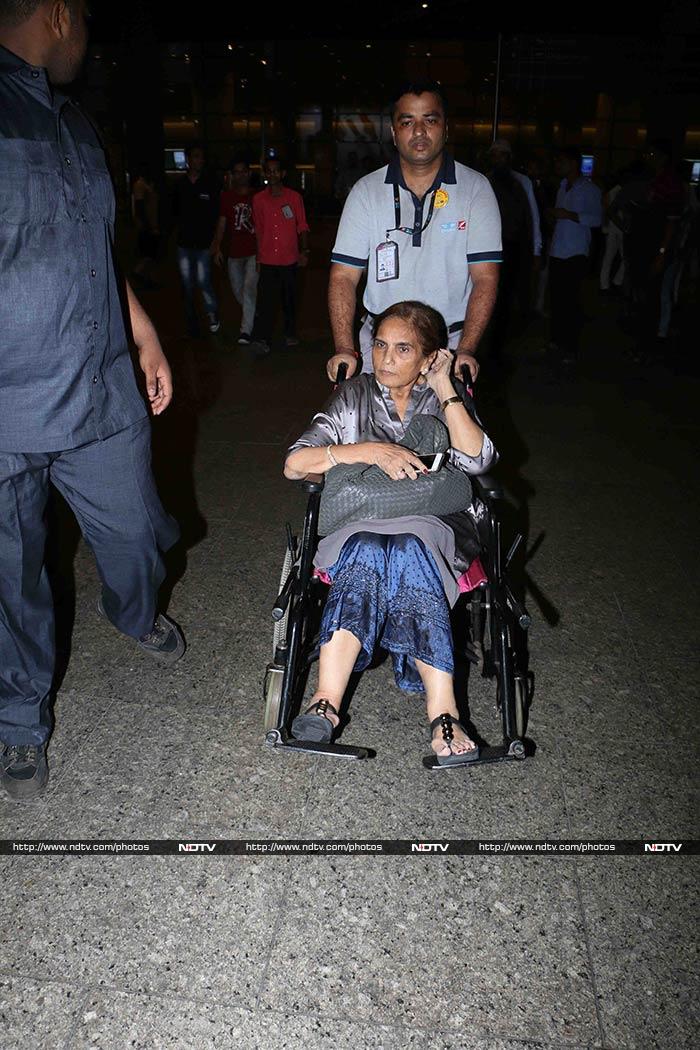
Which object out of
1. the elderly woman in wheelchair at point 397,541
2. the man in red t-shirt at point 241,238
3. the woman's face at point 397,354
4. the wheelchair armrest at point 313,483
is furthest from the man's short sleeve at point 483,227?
the man in red t-shirt at point 241,238

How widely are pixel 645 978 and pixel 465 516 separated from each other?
58.4 inches

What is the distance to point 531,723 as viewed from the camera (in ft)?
9.75

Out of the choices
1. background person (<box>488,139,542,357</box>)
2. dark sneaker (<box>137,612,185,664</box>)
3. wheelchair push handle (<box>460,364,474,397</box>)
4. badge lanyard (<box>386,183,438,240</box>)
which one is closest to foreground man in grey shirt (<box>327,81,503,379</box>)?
badge lanyard (<box>386,183,438,240</box>)

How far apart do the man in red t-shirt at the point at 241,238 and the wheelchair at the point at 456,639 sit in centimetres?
640

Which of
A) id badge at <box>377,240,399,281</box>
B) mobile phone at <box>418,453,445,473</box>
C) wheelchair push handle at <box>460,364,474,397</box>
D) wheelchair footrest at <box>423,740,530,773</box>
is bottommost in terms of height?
wheelchair footrest at <box>423,740,530,773</box>

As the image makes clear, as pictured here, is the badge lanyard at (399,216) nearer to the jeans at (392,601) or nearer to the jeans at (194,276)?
the jeans at (392,601)

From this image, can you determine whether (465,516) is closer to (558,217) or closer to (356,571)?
(356,571)

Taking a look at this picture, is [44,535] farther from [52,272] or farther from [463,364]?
[463,364]

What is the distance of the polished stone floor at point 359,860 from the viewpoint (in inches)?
76.4

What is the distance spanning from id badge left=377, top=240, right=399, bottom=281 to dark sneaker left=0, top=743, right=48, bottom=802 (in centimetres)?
223

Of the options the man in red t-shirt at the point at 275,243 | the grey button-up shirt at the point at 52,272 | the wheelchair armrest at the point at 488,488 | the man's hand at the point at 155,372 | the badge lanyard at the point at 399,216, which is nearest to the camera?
the grey button-up shirt at the point at 52,272

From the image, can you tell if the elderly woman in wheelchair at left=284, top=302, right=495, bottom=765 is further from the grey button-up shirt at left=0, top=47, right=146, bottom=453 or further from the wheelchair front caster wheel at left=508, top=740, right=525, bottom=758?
the grey button-up shirt at left=0, top=47, right=146, bottom=453

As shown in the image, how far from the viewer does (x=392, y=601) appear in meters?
2.69

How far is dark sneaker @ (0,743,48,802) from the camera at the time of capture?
2588mm
